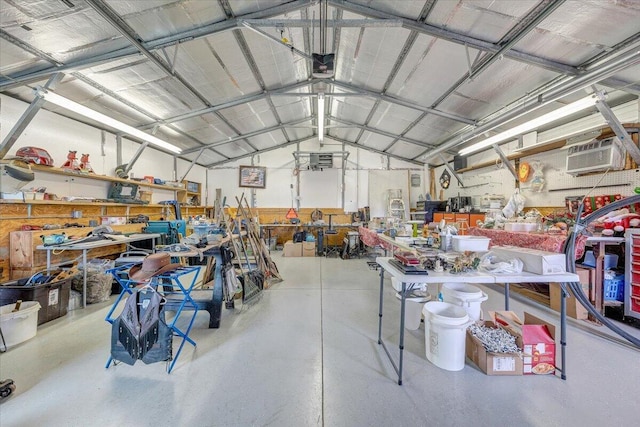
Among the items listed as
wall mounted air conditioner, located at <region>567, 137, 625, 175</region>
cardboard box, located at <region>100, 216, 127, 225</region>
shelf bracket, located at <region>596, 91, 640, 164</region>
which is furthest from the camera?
cardboard box, located at <region>100, 216, 127, 225</region>

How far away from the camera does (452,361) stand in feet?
6.45

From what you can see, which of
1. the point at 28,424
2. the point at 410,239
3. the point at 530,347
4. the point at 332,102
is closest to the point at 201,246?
the point at 28,424

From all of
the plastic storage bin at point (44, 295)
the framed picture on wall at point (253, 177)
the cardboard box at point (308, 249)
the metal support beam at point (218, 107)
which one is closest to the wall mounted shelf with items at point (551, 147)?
the cardboard box at point (308, 249)

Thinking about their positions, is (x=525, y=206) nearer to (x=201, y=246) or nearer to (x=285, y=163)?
(x=201, y=246)

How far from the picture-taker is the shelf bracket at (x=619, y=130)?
9.73 feet

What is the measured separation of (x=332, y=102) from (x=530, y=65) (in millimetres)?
4070

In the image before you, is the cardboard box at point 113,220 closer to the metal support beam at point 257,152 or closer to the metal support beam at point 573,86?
the metal support beam at point 257,152

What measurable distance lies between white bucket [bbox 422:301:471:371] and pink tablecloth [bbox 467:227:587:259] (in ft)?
6.07

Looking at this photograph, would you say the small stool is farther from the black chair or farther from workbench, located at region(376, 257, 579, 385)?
workbench, located at region(376, 257, 579, 385)

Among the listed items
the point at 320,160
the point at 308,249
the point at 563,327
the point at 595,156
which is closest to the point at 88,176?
the point at 308,249

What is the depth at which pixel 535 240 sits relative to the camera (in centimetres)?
319

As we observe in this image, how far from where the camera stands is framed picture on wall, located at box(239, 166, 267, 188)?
340 inches

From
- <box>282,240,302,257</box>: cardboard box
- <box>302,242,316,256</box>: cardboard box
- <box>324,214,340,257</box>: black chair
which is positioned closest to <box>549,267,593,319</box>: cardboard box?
<box>324,214,340,257</box>: black chair

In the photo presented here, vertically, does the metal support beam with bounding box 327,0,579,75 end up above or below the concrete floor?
above
